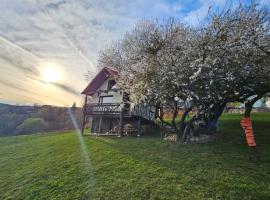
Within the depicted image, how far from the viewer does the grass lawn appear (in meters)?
7.76

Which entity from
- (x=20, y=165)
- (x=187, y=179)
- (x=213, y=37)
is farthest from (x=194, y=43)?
(x=20, y=165)

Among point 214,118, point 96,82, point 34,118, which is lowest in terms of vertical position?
point 214,118

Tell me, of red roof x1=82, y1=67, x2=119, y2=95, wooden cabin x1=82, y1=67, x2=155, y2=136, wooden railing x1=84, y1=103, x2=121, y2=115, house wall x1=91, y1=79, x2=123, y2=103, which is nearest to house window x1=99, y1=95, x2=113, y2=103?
wooden cabin x1=82, y1=67, x2=155, y2=136

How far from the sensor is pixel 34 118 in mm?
49406

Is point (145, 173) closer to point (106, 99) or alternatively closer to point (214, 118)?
point (214, 118)

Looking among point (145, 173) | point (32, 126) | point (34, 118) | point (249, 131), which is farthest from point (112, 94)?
point (34, 118)

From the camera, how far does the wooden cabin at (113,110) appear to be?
2109cm

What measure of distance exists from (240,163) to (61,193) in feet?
25.9

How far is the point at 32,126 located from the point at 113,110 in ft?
103

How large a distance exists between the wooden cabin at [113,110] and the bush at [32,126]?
83.3 feet

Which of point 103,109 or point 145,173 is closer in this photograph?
point 145,173

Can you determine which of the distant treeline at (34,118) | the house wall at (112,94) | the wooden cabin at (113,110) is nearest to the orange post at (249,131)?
the wooden cabin at (113,110)

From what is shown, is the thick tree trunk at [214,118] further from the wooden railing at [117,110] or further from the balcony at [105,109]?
the balcony at [105,109]

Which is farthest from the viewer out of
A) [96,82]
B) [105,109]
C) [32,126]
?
[32,126]
